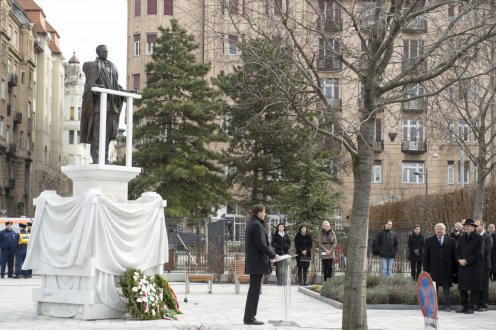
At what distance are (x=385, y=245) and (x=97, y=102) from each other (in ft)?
36.1

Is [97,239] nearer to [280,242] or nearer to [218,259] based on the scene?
[280,242]

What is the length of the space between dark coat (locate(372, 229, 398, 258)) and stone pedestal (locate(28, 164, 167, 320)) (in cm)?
961

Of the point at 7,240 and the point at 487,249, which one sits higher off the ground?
the point at 487,249

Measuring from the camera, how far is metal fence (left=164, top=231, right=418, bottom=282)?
27906 millimetres

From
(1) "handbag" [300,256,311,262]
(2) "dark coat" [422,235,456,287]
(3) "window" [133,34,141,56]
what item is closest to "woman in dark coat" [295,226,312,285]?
(1) "handbag" [300,256,311,262]

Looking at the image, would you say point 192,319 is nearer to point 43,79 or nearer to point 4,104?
point 4,104

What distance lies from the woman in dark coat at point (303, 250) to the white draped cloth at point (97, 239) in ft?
29.6

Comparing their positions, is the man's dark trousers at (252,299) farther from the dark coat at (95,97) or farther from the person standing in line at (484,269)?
the person standing in line at (484,269)

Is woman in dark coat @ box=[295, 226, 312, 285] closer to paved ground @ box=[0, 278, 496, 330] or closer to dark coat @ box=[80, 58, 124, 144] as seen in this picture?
paved ground @ box=[0, 278, 496, 330]

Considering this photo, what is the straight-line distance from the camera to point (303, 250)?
24672 mm

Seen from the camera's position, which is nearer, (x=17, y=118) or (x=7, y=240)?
(x=7, y=240)

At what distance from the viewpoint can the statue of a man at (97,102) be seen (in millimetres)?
16203

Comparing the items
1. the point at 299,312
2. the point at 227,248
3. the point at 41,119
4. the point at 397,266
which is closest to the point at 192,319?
the point at 299,312

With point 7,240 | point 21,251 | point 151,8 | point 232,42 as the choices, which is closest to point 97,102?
point 232,42
